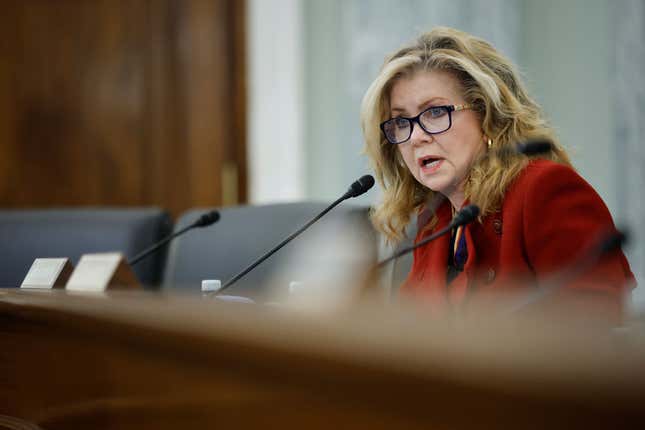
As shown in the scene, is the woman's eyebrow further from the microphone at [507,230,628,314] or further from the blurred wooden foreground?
the blurred wooden foreground

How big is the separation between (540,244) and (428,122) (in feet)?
1.16

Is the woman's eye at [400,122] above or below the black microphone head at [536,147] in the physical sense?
above

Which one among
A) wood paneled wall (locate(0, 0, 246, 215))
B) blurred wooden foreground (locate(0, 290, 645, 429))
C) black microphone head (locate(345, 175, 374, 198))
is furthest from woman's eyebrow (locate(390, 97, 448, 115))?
wood paneled wall (locate(0, 0, 246, 215))

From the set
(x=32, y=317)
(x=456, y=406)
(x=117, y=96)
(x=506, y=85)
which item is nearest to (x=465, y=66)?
(x=506, y=85)

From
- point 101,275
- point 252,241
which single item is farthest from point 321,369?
point 252,241

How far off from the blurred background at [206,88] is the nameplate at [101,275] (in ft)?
6.48

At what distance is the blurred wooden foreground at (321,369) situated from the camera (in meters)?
0.36

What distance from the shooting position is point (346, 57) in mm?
3297

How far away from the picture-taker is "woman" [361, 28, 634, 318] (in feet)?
4.02

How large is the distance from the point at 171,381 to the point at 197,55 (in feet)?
9.29

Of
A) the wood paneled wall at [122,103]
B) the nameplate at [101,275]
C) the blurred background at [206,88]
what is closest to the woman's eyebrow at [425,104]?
the nameplate at [101,275]

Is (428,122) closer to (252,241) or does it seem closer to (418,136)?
(418,136)

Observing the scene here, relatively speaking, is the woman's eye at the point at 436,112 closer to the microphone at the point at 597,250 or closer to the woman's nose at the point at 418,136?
the woman's nose at the point at 418,136

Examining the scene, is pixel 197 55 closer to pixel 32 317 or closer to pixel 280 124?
pixel 280 124
